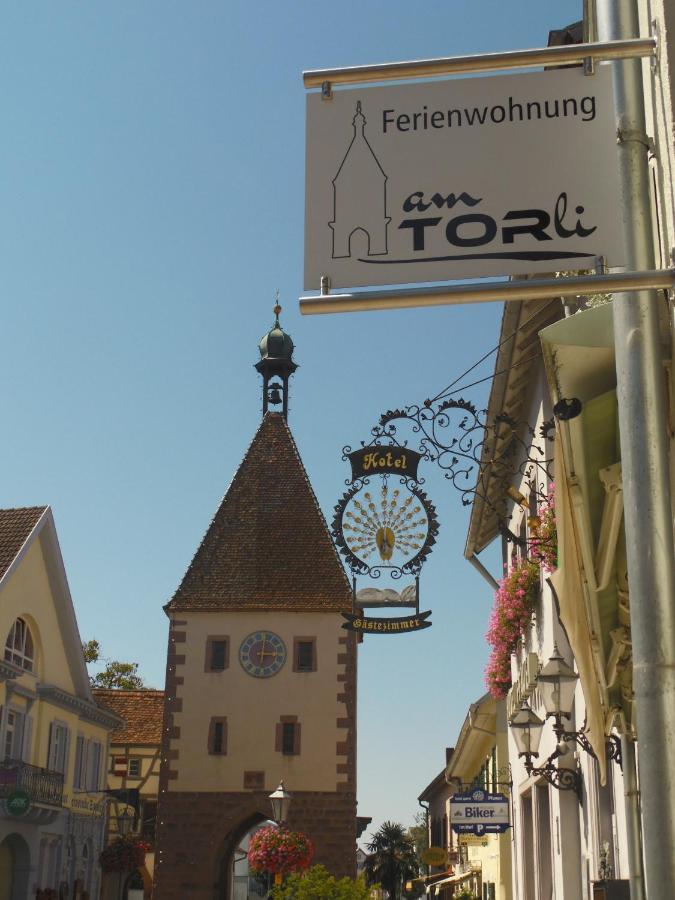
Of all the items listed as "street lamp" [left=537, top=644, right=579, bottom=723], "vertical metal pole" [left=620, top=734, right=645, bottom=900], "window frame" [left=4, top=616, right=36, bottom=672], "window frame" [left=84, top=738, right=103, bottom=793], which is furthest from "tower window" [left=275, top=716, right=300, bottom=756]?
"vertical metal pole" [left=620, top=734, right=645, bottom=900]

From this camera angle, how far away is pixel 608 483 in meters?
6.04

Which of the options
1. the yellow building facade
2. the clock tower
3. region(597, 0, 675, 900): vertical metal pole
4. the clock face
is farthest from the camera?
the clock face

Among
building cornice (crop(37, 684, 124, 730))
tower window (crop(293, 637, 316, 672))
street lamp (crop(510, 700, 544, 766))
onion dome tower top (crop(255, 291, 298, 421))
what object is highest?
onion dome tower top (crop(255, 291, 298, 421))

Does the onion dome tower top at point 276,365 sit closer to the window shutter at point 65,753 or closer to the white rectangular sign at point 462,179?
the window shutter at point 65,753

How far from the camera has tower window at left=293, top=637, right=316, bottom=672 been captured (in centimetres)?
3953

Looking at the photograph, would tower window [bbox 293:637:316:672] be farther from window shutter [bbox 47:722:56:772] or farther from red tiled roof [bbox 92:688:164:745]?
red tiled roof [bbox 92:688:164:745]

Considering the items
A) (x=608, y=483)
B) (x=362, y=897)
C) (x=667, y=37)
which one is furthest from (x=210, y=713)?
(x=667, y=37)

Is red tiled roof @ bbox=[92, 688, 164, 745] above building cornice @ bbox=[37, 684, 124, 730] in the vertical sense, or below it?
above

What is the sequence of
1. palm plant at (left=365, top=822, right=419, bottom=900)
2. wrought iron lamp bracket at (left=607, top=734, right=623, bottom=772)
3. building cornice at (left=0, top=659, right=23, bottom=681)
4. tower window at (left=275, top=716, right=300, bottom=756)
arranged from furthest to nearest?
1. palm plant at (left=365, top=822, right=419, bottom=900)
2. tower window at (left=275, top=716, right=300, bottom=756)
3. building cornice at (left=0, top=659, right=23, bottom=681)
4. wrought iron lamp bracket at (left=607, top=734, right=623, bottom=772)

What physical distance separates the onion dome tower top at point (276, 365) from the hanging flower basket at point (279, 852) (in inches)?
940

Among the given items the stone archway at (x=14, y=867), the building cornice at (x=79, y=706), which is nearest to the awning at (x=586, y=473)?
the stone archway at (x=14, y=867)

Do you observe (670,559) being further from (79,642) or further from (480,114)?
(79,642)

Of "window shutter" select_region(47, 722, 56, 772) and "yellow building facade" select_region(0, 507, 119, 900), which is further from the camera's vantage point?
"window shutter" select_region(47, 722, 56, 772)

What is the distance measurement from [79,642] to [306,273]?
34682mm
